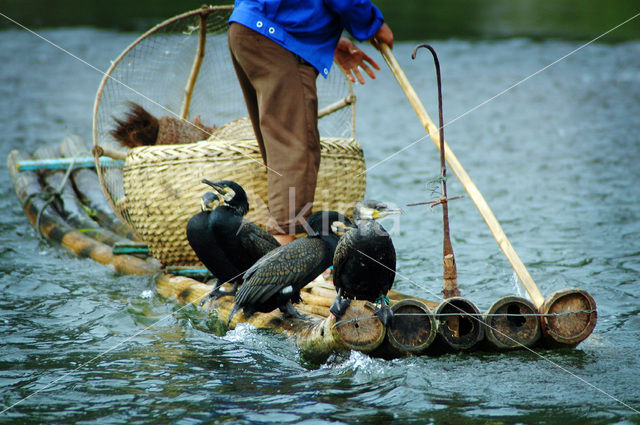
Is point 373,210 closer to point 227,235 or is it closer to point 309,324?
point 309,324

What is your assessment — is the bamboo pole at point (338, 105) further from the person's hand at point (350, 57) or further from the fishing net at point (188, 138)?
the person's hand at point (350, 57)

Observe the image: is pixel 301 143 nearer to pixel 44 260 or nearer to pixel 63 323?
Result: pixel 63 323

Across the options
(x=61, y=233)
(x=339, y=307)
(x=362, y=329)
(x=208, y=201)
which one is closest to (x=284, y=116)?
(x=208, y=201)

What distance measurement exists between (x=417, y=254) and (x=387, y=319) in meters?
3.34

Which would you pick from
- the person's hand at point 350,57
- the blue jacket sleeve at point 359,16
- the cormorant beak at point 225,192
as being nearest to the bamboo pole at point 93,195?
the cormorant beak at point 225,192

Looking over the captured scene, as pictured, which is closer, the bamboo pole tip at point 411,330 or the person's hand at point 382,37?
the bamboo pole tip at point 411,330

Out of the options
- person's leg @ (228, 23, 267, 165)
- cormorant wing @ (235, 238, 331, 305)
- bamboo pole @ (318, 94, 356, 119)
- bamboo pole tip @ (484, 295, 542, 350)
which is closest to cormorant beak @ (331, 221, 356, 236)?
cormorant wing @ (235, 238, 331, 305)

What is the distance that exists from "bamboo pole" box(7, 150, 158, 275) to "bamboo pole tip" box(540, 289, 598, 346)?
3155 millimetres

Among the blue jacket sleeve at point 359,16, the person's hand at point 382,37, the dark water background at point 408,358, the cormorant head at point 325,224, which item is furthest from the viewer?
the person's hand at point 382,37

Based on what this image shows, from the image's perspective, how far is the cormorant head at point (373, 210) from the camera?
11.2 ft

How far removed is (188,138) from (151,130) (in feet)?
1.13

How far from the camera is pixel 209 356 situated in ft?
13.4

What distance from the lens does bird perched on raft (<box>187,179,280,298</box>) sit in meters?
4.32

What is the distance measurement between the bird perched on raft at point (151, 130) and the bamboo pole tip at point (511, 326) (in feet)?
10.3
